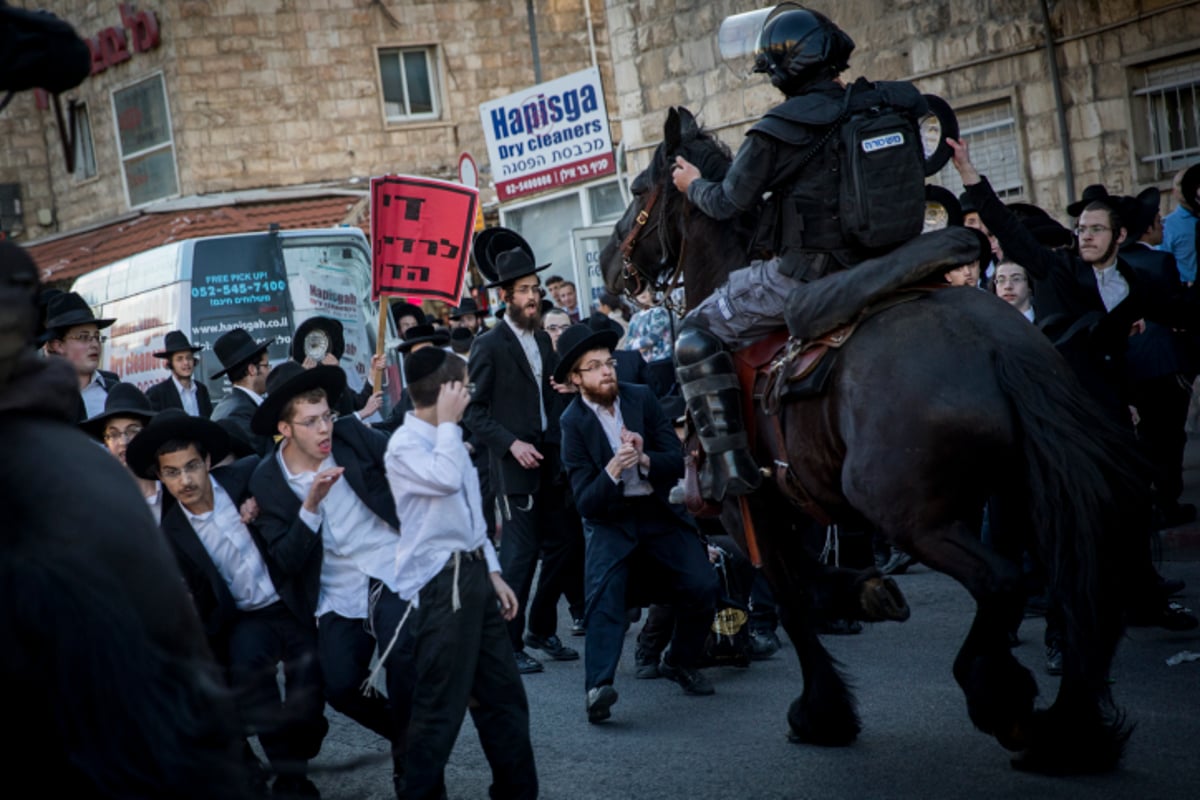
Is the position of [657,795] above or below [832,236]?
below

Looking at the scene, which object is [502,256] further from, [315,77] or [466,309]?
[315,77]

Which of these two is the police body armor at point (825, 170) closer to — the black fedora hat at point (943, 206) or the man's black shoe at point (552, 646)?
the black fedora hat at point (943, 206)

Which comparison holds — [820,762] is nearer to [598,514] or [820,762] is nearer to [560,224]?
[598,514]

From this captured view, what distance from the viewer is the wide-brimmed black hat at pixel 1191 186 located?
34.4ft

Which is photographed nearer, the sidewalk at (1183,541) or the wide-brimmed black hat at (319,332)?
the sidewalk at (1183,541)

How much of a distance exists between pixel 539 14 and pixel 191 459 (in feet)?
80.7

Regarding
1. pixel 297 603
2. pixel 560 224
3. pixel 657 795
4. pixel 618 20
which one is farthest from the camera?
pixel 560 224

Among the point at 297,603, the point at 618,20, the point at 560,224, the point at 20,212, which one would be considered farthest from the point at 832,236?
the point at 20,212

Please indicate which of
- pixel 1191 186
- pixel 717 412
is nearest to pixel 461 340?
pixel 1191 186

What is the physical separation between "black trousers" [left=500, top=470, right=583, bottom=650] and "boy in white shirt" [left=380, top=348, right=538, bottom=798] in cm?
322

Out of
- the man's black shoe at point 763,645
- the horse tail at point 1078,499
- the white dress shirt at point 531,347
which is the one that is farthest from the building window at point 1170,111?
the horse tail at point 1078,499

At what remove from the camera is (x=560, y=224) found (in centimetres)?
2375

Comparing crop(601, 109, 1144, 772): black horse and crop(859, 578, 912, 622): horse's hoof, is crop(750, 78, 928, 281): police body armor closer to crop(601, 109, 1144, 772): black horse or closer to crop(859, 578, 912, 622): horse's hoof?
crop(601, 109, 1144, 772): black horse

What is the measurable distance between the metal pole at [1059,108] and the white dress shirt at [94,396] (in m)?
9.92
